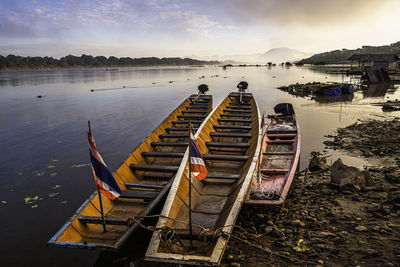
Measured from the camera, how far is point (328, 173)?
10.3 metres

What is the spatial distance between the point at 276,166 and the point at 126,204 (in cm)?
608

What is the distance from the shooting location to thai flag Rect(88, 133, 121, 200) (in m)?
5.25

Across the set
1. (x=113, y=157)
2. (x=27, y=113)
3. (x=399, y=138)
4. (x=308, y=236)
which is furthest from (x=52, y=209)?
(x=27, y=113)

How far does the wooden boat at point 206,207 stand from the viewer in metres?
5.25

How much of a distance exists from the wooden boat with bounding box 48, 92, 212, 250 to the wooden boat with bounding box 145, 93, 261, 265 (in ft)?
2.38

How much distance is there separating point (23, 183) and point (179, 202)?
830 cm

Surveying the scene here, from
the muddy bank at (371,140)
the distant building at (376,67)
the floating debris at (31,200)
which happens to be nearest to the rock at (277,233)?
the muddy bank at (371,140)

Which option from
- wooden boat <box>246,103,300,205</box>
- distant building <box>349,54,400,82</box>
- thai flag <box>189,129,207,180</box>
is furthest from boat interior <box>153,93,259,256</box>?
distant building <box>349,54,400,82</box>

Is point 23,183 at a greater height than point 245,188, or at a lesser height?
lesser

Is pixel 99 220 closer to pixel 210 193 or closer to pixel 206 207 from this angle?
pixel 206 207

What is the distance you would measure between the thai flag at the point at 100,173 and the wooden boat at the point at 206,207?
4.61 ft

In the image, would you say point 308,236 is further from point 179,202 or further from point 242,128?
point 242,128

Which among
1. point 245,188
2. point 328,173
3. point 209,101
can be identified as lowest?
point 328,173

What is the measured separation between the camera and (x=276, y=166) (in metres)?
10.2
